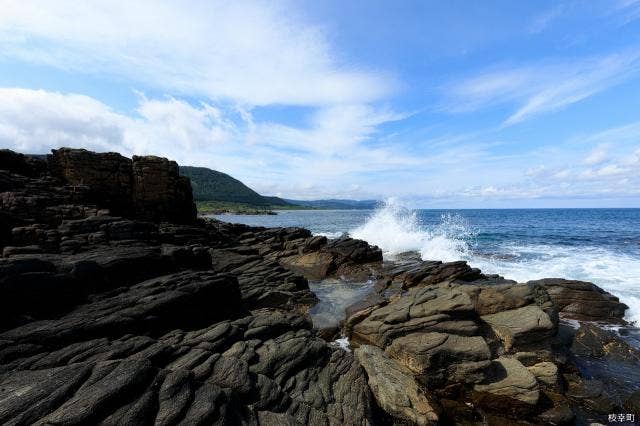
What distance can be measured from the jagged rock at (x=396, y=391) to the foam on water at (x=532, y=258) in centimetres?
1768

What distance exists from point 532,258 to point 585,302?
70.0ft

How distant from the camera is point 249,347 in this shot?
1223 cm

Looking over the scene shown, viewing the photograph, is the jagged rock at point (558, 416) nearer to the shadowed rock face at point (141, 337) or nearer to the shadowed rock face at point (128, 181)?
the shadowed rock face at point (141, 337)

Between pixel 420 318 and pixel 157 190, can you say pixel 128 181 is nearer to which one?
pixel 157 190

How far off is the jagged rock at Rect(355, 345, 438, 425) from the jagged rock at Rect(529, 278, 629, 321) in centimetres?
1493

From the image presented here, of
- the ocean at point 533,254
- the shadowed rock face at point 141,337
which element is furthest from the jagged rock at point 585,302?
the shadowed rock face at point 141,337

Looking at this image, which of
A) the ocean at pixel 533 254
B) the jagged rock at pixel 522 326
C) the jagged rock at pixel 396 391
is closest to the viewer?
the jagged rock at pixel 396 391

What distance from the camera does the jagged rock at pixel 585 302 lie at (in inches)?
793

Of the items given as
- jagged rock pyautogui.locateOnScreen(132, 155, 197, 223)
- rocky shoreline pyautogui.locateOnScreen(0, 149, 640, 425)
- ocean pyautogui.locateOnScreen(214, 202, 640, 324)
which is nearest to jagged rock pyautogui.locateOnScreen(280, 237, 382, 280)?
ocean pyautogui.locateOnScreen(214, 202, 640, 324)

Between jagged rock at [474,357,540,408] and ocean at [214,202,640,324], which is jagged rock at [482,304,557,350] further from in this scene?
ocean at [214,202,640,324]

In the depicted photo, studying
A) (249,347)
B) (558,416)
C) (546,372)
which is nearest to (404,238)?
(546,372)

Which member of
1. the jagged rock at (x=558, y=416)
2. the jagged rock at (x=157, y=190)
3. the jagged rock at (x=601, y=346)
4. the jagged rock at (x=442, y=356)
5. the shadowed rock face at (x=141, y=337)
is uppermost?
the jagged rock at (x=157, y=190)

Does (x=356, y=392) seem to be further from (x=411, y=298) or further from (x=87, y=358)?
(x=87, y=358)

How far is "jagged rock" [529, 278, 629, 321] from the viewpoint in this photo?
793 inches
